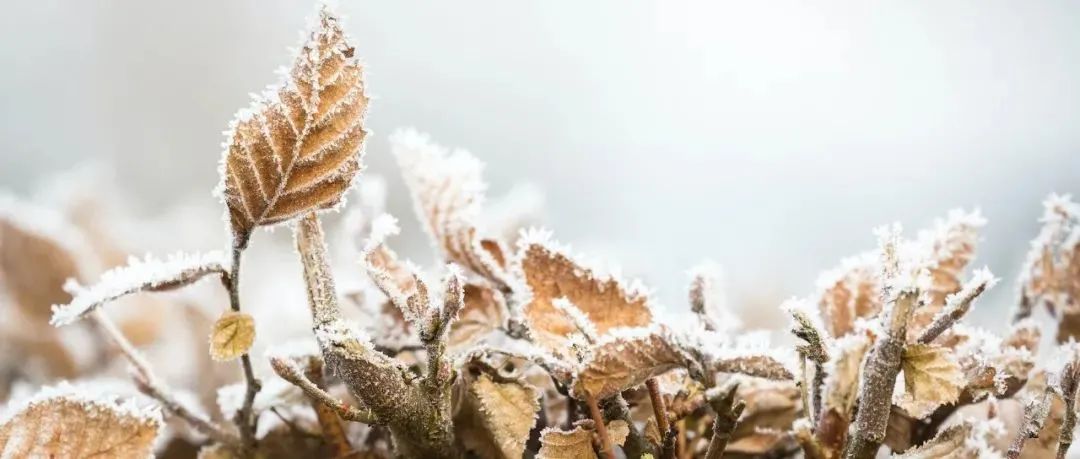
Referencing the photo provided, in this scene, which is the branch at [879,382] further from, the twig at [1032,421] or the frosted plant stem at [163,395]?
the frosted plant stem at [163,395]

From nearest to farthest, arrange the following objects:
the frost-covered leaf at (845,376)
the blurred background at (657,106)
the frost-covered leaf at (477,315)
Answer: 1. the frost-covered leaf at (845,376)
2. the frost-covered leaf at (477,315)
3. the blurred background at (657,106)

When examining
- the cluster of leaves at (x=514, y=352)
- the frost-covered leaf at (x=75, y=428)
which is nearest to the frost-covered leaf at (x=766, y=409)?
the cluster of leaves at (x=514, y=352)

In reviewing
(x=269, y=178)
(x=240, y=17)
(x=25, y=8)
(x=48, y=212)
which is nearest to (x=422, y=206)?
(x=269, y=178)

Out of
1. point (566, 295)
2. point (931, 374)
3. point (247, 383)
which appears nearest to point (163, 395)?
point (247, 383)

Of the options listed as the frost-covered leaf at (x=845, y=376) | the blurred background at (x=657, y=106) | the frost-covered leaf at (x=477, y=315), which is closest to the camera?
the frost-covered leaf at (x=845, y=376)

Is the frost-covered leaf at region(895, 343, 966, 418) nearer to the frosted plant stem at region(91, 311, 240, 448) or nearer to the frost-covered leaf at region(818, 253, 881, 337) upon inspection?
the frost-covered leaf at region(818, 253, 881, 337)
